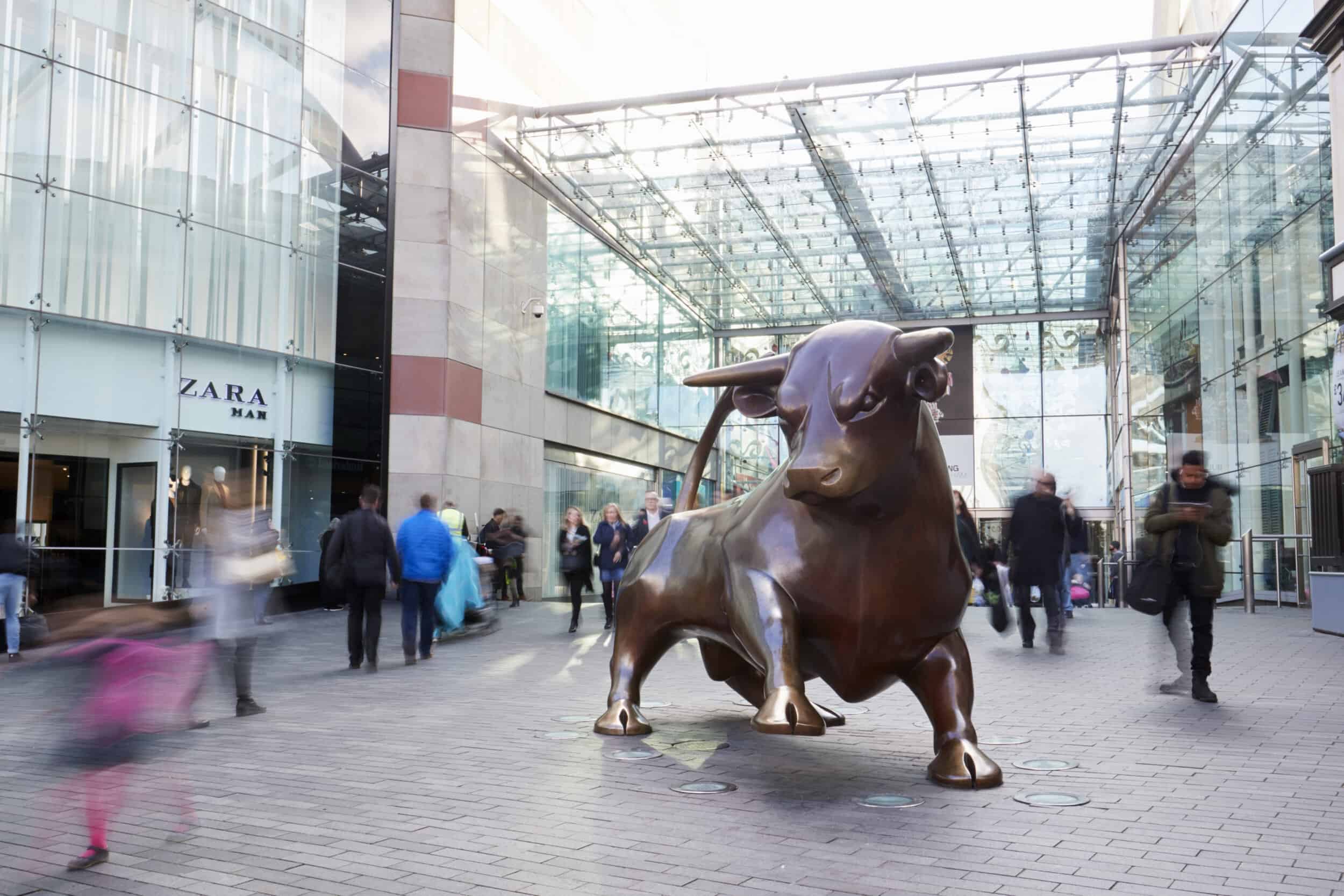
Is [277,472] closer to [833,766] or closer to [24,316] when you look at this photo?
[24,316]

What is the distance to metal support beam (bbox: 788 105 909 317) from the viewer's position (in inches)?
882

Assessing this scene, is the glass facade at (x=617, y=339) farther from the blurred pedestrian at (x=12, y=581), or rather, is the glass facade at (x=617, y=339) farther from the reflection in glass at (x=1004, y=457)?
the blurred pedestrian at (x=12, y=581)

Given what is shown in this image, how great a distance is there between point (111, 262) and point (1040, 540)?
12.3 metres

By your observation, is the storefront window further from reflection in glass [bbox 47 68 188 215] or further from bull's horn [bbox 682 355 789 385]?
bull's horn [bbox 682 355 789 385]

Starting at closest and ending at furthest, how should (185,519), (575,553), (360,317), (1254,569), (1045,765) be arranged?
(1045,765)
(575,553)
(185,519)
(1254,569)
(360,317)

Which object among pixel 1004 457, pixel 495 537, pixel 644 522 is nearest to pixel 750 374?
pixel 644 522

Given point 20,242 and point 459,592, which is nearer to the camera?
point 459,592

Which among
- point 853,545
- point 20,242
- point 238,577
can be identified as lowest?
point 238,577

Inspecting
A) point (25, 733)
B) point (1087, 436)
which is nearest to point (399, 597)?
point (25, 733)

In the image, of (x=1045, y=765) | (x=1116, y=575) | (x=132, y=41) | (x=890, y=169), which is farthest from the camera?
(x=1116, y=575)

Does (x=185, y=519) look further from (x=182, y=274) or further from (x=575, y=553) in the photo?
(x=575, y=553)

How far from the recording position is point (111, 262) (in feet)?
50.4

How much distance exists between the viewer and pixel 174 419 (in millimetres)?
16391

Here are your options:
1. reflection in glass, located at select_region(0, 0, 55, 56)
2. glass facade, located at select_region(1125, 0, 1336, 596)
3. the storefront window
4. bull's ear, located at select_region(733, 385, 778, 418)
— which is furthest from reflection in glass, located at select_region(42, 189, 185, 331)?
glass facade, located at select_region(1125, 0, 1336, 596)
